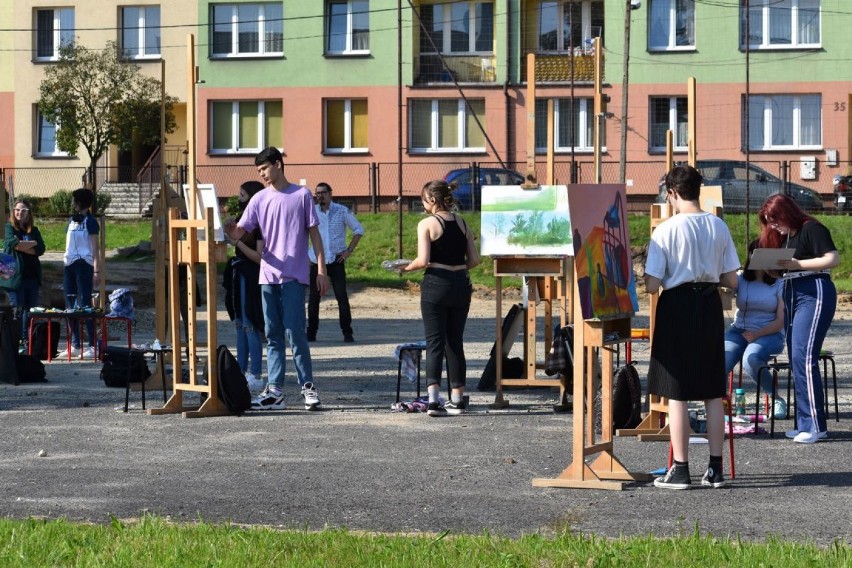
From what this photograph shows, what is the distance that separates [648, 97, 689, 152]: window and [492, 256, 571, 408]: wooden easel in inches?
1369

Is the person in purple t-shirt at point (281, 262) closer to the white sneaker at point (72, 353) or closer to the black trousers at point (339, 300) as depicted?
the white sneaker at point (72, 353)

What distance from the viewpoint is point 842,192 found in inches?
1651

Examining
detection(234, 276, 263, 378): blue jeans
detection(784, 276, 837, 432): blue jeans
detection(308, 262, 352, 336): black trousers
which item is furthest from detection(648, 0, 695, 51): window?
detection(784, 276, 837, 432): blue jeans

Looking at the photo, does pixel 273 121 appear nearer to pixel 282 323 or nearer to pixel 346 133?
pixel 346 133

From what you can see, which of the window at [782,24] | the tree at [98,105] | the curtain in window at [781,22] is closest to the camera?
the tree at [98,105]

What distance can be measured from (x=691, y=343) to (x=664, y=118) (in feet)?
133

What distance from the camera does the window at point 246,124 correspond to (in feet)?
165

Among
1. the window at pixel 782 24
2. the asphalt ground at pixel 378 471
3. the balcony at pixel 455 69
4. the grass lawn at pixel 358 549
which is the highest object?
the window at pixel 782 24

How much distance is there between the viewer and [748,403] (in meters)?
13.9

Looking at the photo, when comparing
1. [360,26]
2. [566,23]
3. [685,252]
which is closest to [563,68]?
[566,23]

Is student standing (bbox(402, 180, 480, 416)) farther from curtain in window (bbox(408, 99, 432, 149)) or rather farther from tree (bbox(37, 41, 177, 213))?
curtain in window (bbox(408, 99, 432, 149))

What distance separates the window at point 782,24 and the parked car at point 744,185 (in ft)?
22.7

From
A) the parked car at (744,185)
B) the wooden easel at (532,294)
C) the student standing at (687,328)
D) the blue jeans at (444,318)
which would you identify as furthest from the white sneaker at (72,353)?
the parked car at (744,185)

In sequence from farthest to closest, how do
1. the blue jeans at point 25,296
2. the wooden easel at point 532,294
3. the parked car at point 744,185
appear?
1. the parked car at point 744,185
2. the blue jeans at point 25,296
3. the wooden easel at point 532,294
